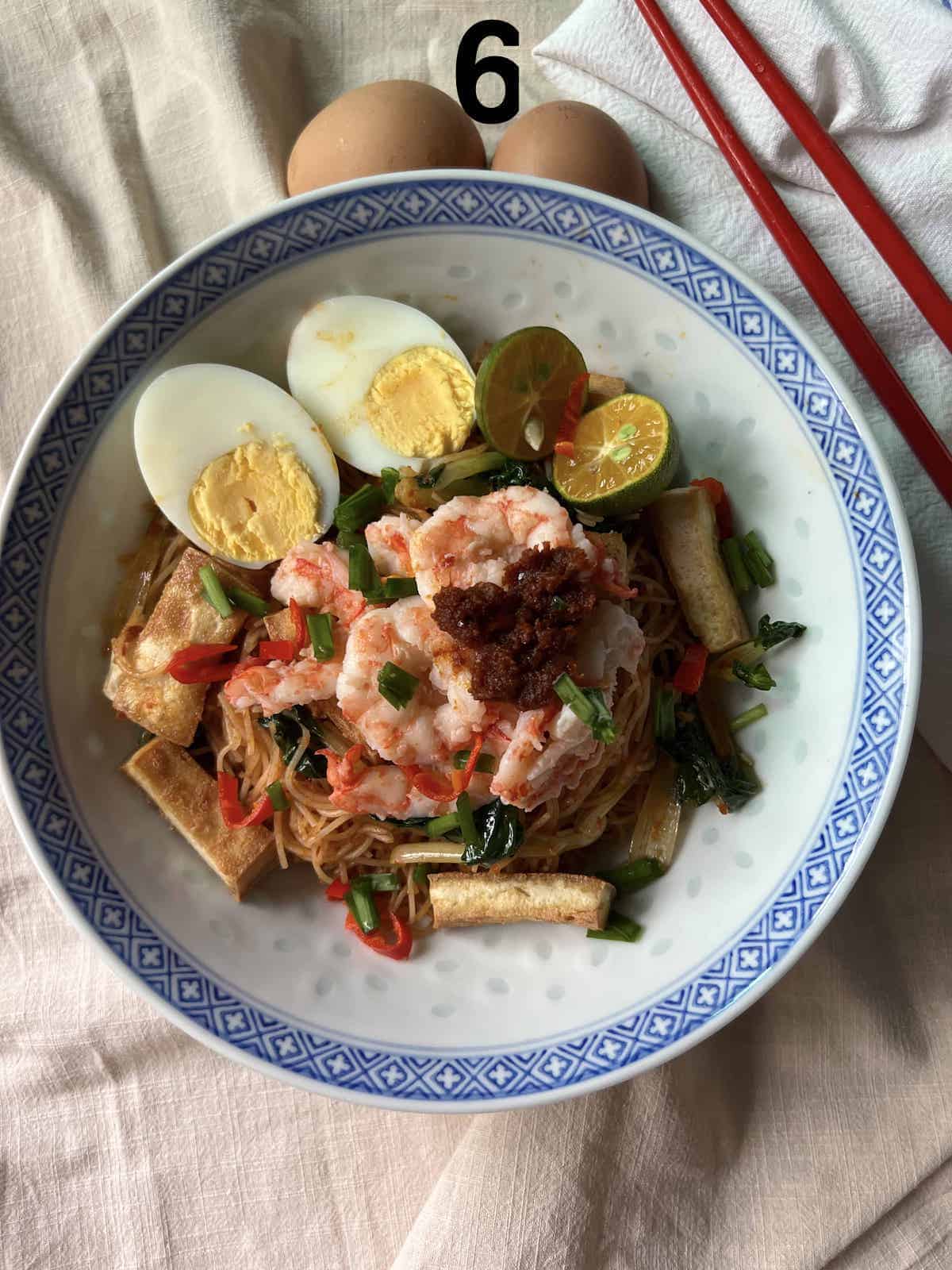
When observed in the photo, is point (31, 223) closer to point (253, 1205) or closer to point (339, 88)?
point (339, 88)

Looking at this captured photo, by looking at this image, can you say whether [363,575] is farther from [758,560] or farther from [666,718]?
[758,560]

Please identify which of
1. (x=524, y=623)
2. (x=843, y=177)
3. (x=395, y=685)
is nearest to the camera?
(x=524, y=623)

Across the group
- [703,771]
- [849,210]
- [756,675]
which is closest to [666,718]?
[703,771]

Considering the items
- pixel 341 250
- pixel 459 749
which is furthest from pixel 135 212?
pixel 459 749

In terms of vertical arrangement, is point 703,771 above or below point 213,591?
below

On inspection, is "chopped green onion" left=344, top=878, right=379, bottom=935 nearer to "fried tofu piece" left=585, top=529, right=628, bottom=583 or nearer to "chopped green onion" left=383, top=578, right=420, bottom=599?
"chopped green onion" left=383, top=578, right=420, bottom=599

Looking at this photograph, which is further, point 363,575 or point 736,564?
point 736,564
